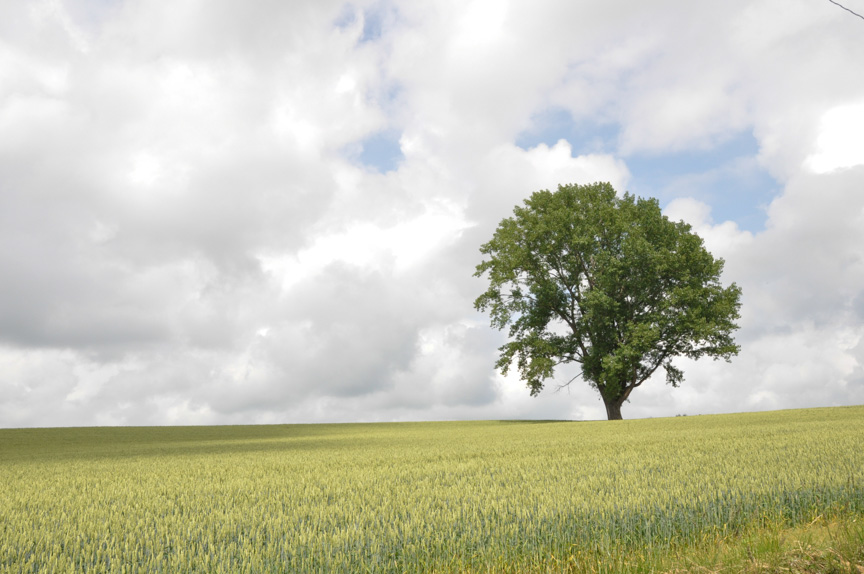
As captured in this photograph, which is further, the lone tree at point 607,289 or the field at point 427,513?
the lone tree at point 607,289

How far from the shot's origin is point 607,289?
122 feet

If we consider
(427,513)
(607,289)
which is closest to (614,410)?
(607,289)

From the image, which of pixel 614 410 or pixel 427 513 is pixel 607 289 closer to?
pixel 614 410

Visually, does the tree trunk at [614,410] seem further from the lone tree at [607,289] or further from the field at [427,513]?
the field at [427,513]

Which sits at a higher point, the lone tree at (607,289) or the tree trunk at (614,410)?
the lone tree at (607,289)

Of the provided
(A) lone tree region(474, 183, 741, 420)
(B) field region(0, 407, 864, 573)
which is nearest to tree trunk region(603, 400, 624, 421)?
(A) lone tree region(474, 183, 741, 420)

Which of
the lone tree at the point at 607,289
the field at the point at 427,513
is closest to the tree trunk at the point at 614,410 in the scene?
the lone tree at the point at 607,289

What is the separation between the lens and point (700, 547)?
6566 millimetres

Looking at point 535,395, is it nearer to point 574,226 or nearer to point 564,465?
point 574,226

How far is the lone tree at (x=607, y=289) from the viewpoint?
36781 millimetres

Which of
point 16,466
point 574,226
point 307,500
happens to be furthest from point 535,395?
point 307,500

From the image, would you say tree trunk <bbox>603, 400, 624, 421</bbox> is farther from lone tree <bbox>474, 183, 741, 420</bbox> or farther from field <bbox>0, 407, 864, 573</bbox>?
field <bbox>0, 407, 864, 573</bbox>

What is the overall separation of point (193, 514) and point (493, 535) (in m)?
4.33

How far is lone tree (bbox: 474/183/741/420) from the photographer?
36781mm
